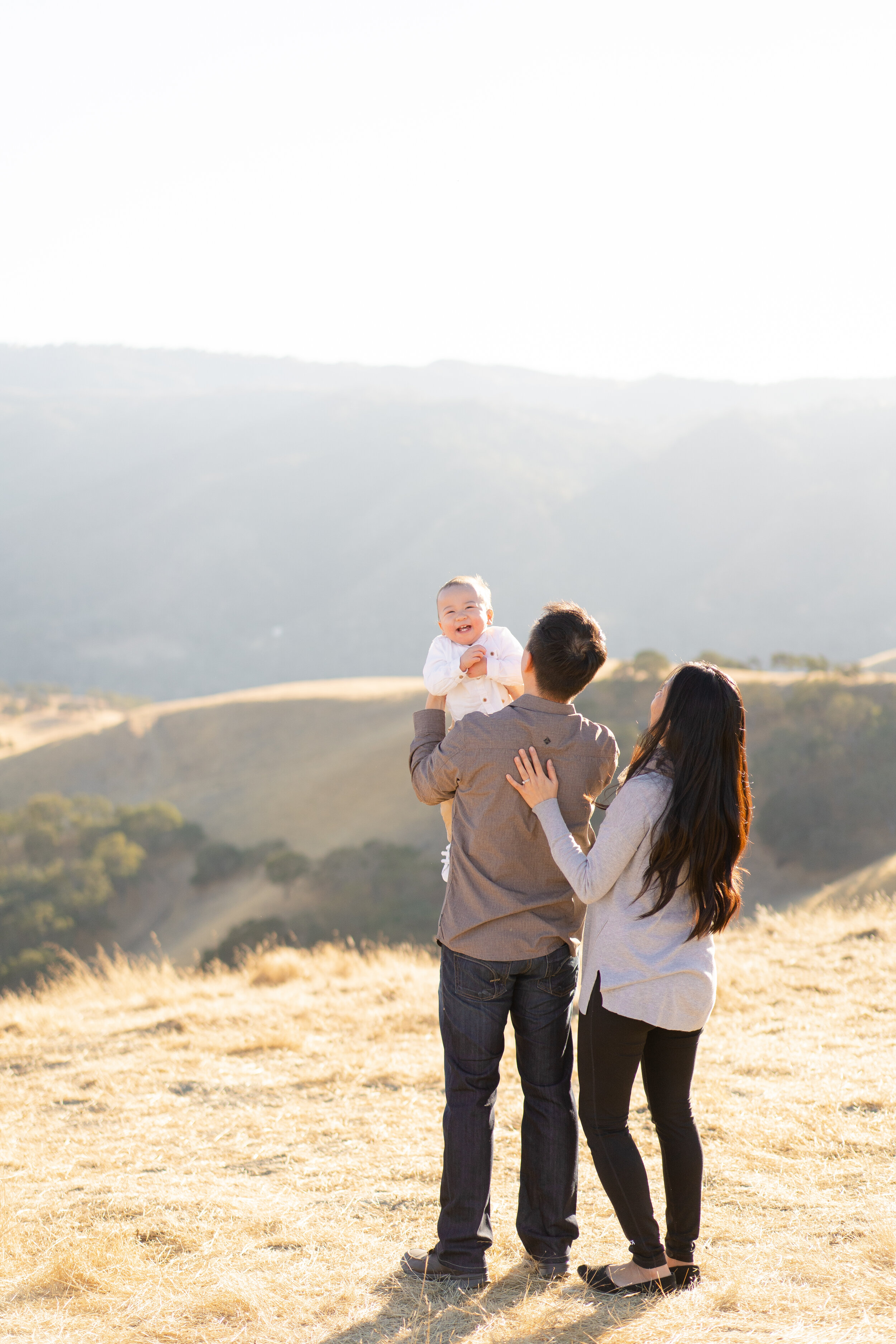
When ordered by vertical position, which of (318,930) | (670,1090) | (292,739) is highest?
(670,1090)

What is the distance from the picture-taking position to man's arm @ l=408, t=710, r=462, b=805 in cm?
301

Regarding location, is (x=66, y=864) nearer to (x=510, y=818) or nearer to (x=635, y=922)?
(x=510, y=818)

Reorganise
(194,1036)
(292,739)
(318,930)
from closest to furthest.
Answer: (194,1036) < (318,930) < (292,739)

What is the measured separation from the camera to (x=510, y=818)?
3.00 meters

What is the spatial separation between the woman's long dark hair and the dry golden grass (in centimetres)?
114

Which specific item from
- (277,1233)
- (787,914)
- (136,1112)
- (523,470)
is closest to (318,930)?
(787,914)

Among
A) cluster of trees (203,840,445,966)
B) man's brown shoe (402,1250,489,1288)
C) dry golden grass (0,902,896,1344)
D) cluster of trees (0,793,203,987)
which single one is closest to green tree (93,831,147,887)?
cluster of trees (0,793,203,987)

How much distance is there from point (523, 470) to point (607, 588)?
105 feet

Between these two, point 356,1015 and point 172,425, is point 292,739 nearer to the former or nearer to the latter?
point 356,1015

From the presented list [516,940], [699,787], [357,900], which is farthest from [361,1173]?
[357,900]

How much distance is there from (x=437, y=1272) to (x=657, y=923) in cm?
132

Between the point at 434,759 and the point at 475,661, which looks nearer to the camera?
A: the point at 434,759

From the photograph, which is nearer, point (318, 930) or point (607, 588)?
point (318, 930)

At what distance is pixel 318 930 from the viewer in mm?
24594
